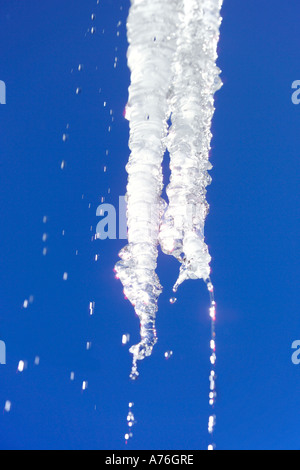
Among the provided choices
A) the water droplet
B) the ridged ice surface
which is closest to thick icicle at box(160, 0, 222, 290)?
the ridged ice surface

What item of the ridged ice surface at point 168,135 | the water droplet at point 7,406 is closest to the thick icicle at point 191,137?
the ridged ice surface at point 168,135

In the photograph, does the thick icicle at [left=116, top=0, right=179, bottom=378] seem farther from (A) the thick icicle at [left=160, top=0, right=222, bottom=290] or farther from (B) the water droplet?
(B) the water droplet

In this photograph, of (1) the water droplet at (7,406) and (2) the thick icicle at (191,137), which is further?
(1) the water droplet at (7,406)

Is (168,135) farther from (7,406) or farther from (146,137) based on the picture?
(7,406)

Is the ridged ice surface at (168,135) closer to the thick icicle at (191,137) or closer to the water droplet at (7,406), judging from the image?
the thick icicle at (191,137)

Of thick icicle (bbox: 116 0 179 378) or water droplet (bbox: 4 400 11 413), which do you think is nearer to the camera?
thick icicle (bbox: 116 0 179 378)

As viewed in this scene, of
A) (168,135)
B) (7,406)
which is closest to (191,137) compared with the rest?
(168,135)
